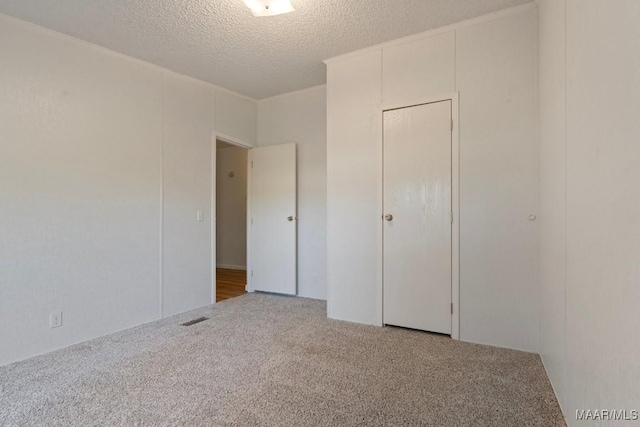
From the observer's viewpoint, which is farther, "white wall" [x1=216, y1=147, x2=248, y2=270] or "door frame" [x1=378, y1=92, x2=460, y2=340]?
"white wall" [x1=216, y1=147, x2=248, y2=270]

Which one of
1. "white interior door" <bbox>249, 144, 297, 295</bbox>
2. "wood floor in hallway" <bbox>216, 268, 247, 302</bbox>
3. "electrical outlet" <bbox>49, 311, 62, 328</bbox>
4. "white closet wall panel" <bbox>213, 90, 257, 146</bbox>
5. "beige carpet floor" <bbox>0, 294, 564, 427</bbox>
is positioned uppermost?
"white closet wall panel" <bbox>213, 90, 257, 146</bbox>

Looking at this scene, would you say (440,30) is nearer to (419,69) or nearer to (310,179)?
(419,69)

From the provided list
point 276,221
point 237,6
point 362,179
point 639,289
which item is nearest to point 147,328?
point 276,221

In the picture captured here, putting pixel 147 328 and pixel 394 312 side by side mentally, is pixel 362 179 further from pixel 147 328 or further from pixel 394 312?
pixel 147 328

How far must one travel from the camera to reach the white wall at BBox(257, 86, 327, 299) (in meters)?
4.15

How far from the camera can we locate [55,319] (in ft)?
8.60

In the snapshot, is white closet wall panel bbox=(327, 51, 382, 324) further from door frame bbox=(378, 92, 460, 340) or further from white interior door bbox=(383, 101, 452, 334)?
door frame bbox=(378, 92, 460, 340)

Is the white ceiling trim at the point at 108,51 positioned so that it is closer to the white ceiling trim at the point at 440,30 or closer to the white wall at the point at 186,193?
the white wall at the point at 186,193

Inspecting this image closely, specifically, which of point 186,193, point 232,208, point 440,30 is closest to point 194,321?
point 186,193

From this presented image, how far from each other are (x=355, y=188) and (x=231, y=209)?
4.15 meters

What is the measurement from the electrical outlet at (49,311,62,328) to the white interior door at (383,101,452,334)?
2.76 metres

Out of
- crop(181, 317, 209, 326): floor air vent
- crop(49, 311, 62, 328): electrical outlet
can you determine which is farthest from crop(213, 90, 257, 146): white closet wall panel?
crop(49, 311, 62, 328): electrical outlet

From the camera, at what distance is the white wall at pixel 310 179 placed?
415 cm

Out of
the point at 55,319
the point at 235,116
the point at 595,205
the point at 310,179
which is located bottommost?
the point at 55,319
